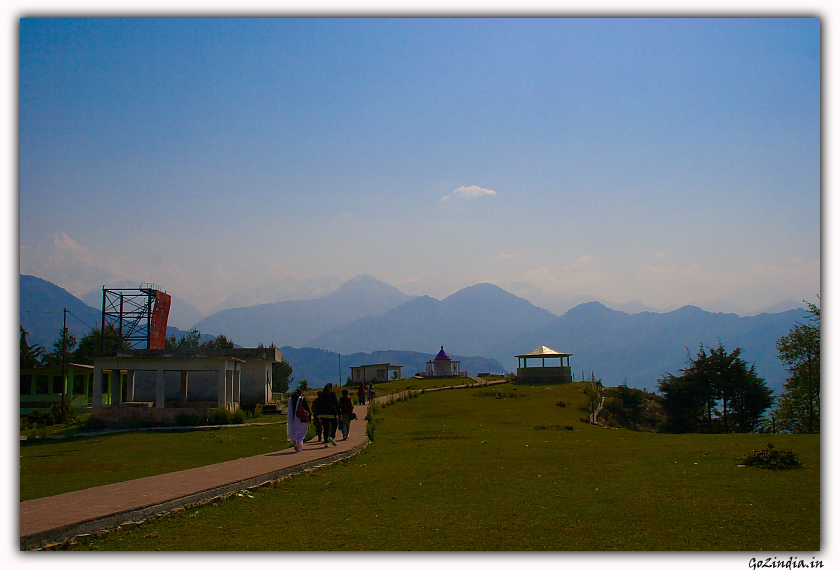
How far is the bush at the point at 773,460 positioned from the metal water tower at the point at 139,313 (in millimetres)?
45692

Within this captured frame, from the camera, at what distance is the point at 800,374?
126 ft

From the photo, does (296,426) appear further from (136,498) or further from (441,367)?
(441,367)

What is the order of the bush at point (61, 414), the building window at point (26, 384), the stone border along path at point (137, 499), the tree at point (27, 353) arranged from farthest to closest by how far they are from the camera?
1. the tree at point (27, 353)
2. the building window at point (26, 384)
3. the bush at point (61, 414)
4. the stone border along path at point (137, 499)

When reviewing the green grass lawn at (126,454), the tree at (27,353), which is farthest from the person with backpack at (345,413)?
the tree at (27,353)

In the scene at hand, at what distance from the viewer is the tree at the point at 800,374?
35.9m

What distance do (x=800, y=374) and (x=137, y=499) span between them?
132 feet

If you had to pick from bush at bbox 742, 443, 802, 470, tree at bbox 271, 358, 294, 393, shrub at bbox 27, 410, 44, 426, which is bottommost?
tree at bbox 271, 358, 294, 393

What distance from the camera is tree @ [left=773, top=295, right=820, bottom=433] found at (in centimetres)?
3591

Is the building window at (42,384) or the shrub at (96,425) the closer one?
the shrub at (96,425)

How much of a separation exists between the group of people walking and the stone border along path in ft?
5.64

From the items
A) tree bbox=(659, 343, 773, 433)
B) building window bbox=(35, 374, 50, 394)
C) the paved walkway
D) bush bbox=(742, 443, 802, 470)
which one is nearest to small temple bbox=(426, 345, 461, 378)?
tree bbox=(659, 343, 773, 433)

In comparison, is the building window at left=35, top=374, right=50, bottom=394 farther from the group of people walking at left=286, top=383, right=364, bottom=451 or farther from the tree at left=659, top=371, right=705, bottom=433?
the tree at left=659, top=371, right=705, bottom=433

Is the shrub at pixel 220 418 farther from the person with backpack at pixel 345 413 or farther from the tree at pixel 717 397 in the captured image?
the tree at pixel 717 397

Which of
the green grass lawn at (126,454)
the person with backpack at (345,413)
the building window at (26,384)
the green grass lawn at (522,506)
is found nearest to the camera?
the green grass lawn at (522,506)
